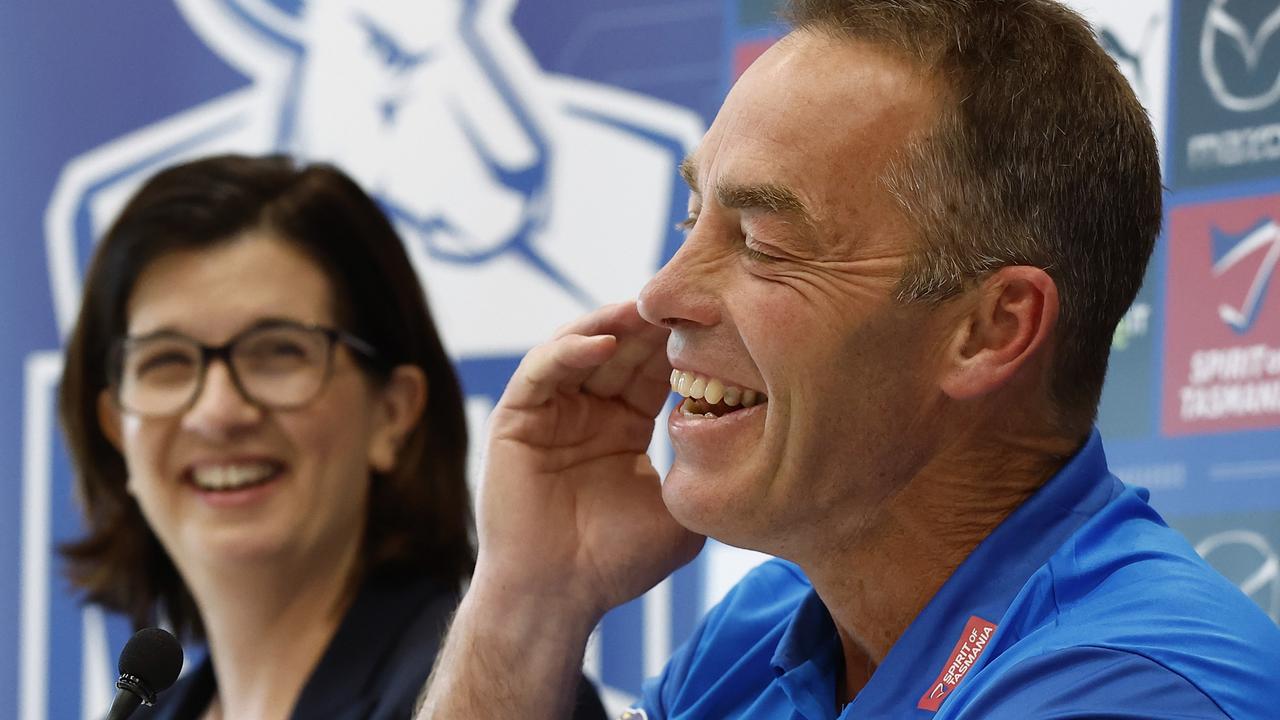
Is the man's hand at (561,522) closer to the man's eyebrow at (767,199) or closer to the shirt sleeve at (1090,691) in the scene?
the man's eyebrow at (767,199)

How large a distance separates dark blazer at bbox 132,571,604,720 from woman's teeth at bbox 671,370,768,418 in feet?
2.31

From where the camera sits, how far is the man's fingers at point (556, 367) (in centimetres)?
196

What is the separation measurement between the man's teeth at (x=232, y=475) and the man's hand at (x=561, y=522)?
654mm

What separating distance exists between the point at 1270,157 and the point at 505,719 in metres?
1.39

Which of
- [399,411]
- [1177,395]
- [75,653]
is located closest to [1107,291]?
[1177,395]

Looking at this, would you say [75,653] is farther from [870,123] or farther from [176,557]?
[870,123]

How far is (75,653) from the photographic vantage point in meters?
3.65

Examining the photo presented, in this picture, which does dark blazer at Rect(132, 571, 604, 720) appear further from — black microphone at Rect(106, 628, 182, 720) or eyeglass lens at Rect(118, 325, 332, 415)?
black microphone at Rect(106, 628, 182, 720)

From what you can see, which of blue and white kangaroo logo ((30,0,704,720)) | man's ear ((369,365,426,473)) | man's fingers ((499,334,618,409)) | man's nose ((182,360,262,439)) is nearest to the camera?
man's fingers ((499,334,618,409))

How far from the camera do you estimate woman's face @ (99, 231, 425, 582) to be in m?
2.60

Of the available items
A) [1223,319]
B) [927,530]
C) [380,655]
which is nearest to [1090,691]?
[927,530]

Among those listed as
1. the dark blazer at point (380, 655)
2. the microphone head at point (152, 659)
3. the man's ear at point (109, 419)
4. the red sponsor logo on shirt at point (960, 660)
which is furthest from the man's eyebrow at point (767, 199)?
the man's ear at point (109, 419)

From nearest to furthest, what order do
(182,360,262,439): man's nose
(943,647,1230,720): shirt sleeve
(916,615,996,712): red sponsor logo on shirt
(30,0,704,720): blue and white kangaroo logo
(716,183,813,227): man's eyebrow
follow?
(943,647,1230,720): shirt sleeve
(916,615,996,712): red sponsor logo on shirt
(716,183,813,227): man's eyebrow
(182,360,262,439): man's nose
(30,0,704,720): blue and white kangaroo logo

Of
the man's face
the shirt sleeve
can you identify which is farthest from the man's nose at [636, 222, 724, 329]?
the shirt sleeve
